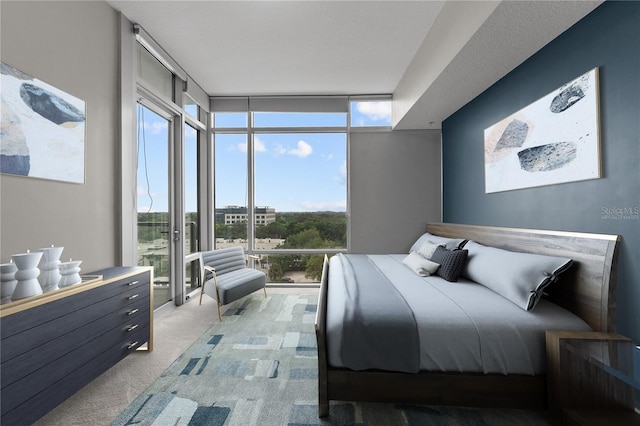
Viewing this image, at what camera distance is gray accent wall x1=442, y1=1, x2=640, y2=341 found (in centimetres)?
160

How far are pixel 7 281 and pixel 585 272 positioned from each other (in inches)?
138

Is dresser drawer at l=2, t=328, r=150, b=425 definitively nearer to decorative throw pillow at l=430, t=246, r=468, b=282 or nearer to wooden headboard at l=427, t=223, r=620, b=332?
decorative throw pillow at l=430, t=246, r=468, b=282

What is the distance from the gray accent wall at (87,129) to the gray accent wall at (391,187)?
320 centimetres

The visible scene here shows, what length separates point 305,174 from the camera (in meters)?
4.48

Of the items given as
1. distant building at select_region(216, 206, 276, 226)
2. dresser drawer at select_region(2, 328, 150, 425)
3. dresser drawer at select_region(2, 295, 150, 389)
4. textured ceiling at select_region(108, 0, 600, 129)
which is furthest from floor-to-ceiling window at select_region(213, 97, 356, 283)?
dresser drawer at select_region(2, 328, 150, 425)

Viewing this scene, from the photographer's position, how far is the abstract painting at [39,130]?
163 centimetres

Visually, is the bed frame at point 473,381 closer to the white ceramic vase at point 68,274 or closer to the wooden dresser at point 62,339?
the wooden dresser at point 62,339

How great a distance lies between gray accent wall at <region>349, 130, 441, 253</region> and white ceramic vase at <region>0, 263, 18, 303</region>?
375cm

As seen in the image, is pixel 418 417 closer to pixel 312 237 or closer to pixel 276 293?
pixel 276 293

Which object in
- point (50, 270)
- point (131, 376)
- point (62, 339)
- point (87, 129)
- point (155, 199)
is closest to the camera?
point (62, 339)

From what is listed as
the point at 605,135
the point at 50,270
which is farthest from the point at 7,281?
the point at 605,135

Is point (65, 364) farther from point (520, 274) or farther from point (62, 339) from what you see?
point (520, 274)

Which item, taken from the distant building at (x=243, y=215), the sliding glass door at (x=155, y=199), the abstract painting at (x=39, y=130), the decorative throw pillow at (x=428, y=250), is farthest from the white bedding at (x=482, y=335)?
the distant building at (x=243, y=215)

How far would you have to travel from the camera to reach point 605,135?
1.75m
